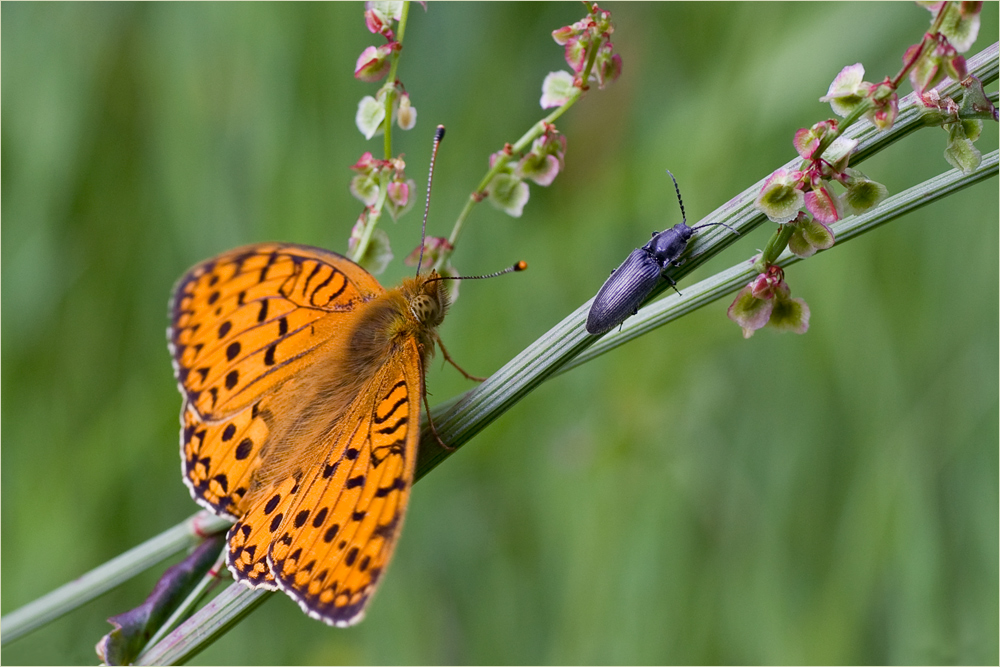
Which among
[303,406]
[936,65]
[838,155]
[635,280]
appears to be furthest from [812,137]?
[303,406]

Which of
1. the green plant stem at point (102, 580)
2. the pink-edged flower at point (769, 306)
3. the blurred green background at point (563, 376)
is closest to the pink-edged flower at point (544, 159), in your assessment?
the pink-edged flower at point (769, 306)

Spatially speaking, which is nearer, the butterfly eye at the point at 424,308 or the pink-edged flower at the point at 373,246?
the pink-edged flower at the point at 373,246

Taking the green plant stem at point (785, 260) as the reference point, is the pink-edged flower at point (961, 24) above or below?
above

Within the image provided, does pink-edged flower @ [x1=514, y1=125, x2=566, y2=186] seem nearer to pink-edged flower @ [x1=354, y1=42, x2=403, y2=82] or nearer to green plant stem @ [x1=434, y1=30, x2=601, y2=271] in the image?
green plant stem @ [x1=434, y1=30, x2=601, y2=271]

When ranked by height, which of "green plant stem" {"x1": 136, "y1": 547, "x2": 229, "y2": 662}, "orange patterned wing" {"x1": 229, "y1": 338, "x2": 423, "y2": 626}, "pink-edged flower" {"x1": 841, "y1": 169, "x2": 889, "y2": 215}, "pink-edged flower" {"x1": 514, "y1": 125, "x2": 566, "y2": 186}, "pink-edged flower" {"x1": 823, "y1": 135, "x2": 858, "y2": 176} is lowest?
"green plant stem" {"x1": 136, "y1": 547, "x2": 229, "y2": 662}

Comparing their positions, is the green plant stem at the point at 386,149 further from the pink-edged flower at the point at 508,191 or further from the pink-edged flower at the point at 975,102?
the pink-edged flower at the point at 975,102

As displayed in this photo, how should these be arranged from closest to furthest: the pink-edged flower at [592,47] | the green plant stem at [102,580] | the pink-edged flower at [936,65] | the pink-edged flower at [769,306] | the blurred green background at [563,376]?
the pink-edged flower at [936,65], the pink-edged flower at [769,306], the pink-edged flower at [592,47], the green plant stem at [102,580], the blurred green background at [563,376]

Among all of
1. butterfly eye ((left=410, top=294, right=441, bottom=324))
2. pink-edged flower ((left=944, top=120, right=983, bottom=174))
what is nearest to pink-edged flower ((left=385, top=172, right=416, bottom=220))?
butterfly eye ((left=410, top=294, right=441, bottom=324))
